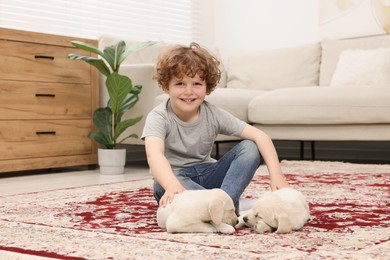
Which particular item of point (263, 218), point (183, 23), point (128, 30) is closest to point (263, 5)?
point (183, 23)

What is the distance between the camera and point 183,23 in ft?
17.7

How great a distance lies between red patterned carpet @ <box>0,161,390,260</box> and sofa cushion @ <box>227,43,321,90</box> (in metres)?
2.06

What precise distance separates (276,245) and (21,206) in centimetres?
105

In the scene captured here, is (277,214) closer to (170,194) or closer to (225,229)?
(225,229)

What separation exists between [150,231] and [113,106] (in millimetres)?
2002

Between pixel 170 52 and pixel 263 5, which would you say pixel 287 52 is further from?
pixel 170 52

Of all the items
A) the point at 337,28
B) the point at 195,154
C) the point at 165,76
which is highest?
the point at 337,28

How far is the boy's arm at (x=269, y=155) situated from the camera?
1688 mm

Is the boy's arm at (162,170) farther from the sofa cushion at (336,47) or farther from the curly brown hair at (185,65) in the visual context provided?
the sofa cushion at (336,47)

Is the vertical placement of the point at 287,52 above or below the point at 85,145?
above

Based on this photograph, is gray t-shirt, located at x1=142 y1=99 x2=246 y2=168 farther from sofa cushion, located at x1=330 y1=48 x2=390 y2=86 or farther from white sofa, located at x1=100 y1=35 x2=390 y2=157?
sofa cushion, located at x1=330 y1=48 x2=390 y2=86

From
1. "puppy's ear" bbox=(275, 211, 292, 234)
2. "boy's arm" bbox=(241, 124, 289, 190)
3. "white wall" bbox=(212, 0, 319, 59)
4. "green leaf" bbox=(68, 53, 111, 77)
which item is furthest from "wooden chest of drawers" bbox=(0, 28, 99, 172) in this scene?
"puppy's ear" bbox=(275, 211, 292, 234)

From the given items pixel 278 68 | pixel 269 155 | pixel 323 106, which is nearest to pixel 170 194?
pixel 269 155

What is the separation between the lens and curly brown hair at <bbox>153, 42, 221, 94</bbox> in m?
1.70
